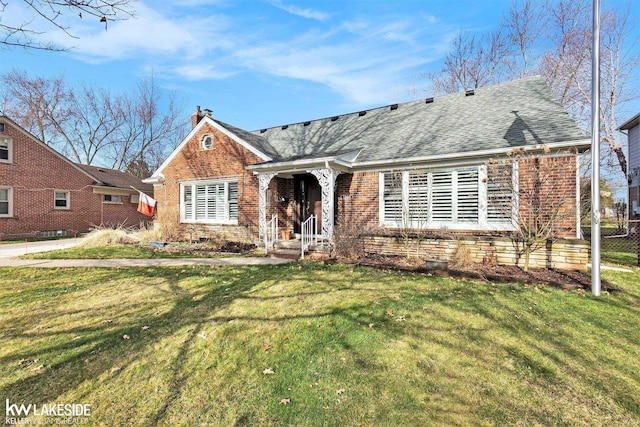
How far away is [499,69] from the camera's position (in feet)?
75.1

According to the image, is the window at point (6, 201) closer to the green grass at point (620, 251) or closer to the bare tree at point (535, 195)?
the bare tree at point (535, 195)

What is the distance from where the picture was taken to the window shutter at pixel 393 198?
9844 mm

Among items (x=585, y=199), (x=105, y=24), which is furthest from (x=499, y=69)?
(x=105, y=24)

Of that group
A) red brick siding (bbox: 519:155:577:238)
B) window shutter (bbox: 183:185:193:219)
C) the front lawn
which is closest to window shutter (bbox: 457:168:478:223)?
red brick siding (bbox: 519:155:577:238)

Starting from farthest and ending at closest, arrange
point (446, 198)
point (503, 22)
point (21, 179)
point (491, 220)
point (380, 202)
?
1. point (503, 22)
2. point (21, 179)
3. point (380, 202)
4. point (446, 198)
5. point (491, 220)

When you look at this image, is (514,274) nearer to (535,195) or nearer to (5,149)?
Result: (535,195)

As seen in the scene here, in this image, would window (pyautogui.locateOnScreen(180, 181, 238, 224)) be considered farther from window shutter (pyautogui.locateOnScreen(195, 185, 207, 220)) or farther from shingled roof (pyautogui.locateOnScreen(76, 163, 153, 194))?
shingled roof (pyautogui.locateOnScreen(76, 163, 153, 194))

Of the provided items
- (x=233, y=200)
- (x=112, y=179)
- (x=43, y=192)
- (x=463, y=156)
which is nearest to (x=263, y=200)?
(x=233, y=200)

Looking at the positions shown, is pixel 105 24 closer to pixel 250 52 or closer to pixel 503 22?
pixel 250 52

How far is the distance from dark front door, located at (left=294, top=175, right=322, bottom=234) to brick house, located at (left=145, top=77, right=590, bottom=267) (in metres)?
0.04

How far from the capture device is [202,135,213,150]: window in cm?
1332

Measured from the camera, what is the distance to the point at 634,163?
49.5ft

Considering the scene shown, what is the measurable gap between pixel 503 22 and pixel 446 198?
21376mm

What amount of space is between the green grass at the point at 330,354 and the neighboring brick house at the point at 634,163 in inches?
487
